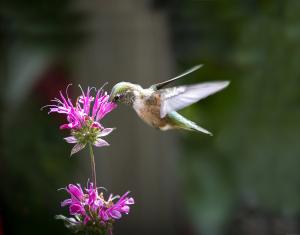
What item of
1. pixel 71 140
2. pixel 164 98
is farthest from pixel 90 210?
pixel 164 98

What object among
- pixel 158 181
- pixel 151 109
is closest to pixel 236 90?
pixel 158 181

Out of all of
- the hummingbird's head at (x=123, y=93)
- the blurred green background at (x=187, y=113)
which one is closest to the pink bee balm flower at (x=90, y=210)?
the hummingbird's head at (x=123, y=93)

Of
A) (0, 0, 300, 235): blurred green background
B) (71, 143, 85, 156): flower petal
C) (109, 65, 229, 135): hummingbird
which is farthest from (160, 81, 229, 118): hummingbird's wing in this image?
(0, 0, 300, 235): blurred green background

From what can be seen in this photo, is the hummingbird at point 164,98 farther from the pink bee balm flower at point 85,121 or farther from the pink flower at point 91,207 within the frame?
the pink flower at point 91,207

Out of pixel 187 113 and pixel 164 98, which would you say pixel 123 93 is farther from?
pixel 187 113

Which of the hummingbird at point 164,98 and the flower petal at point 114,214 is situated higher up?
the hummingbird at point 164,98

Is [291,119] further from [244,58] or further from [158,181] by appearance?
[158,181]
